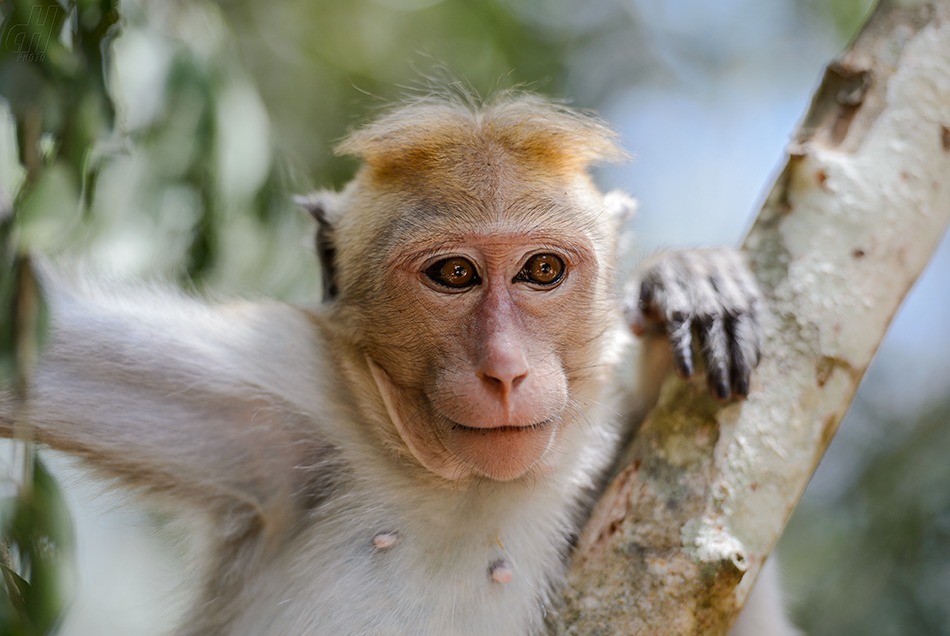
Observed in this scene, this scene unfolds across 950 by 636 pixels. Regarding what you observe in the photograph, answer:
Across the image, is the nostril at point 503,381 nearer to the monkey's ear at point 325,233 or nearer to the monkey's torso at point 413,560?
the monkey's torso at point 413,560

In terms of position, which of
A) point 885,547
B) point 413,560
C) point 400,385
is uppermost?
point 400,385

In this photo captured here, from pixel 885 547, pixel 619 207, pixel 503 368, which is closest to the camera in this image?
pixel 503 368

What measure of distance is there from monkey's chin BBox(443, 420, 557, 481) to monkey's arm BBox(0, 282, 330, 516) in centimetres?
71

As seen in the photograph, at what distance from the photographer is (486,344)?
235cm

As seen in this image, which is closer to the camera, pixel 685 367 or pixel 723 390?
pixel 723 390

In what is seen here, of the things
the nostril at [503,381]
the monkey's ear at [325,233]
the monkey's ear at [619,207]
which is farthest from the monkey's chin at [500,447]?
the monkey's ear at [619,207]

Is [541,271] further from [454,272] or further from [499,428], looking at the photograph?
[499,428]

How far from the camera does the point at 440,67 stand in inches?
136

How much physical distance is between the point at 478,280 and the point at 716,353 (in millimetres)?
886

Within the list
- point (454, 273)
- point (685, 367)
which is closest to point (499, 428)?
point (454, 273)

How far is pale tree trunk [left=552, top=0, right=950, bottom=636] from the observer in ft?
7.55

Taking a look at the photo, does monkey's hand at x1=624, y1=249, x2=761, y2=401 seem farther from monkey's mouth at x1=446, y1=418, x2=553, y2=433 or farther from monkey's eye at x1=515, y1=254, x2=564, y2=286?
monkey's mouth at x1=446, y1=418, x2=553, y2=433

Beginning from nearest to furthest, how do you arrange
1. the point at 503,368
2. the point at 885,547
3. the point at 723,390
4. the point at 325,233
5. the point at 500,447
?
the point at 503,368 < the point at 500,447 < the point at 723,390 < the point at 325,233 < the point at 885,547

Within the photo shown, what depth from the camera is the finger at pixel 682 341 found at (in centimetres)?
262
